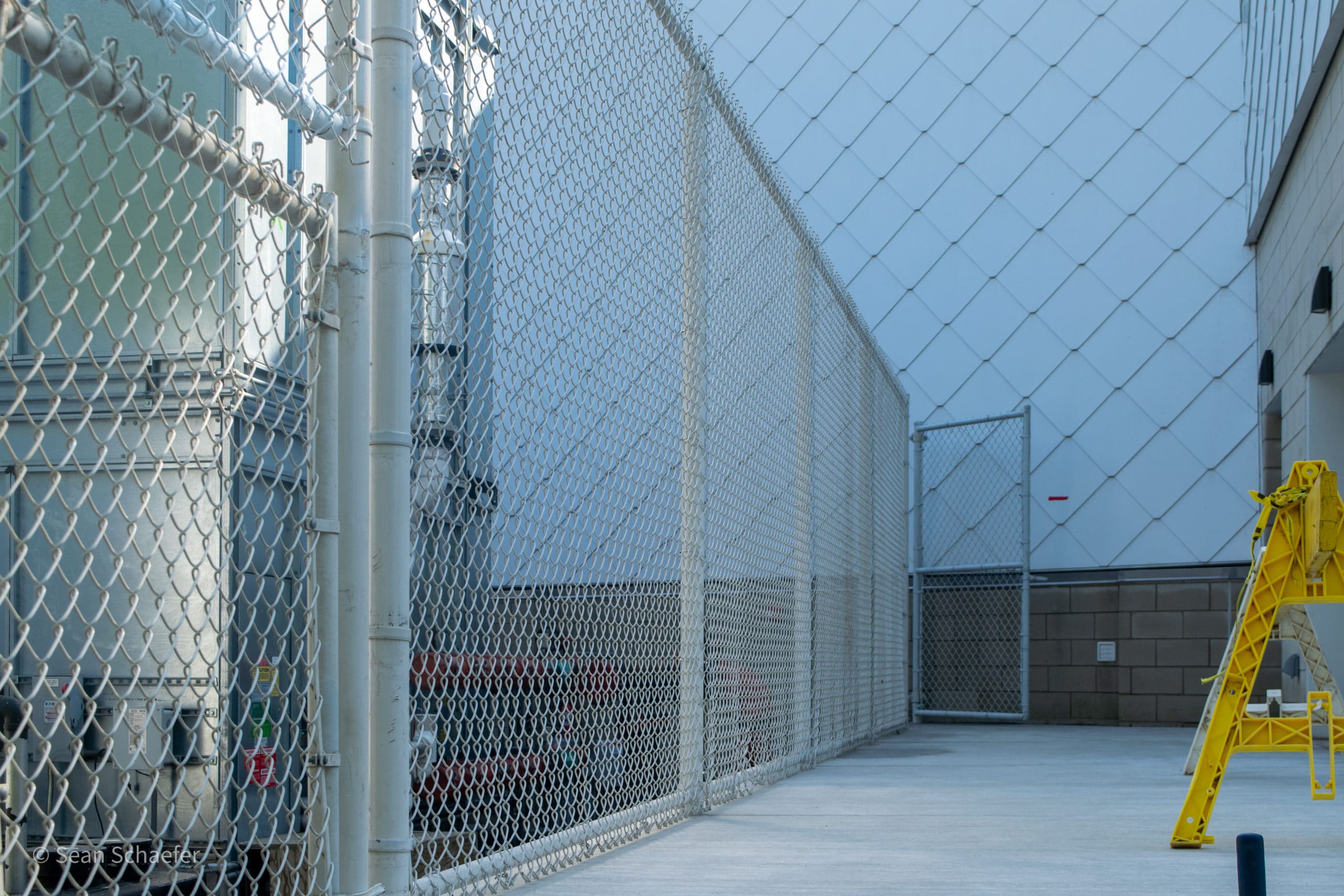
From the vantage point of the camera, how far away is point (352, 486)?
2.26 meters

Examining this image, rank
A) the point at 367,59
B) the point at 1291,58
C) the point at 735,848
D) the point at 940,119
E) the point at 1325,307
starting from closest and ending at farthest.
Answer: the point at 367,59 → the point at 735,848 → the point at 1325,307 → the point at 1291,58 → the point at 940,119

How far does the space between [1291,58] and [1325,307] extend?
207cm

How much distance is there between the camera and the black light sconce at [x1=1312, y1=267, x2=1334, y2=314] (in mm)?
7980

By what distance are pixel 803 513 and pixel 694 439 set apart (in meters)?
2.14

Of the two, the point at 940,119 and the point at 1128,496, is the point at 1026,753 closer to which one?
the point at 1128,496

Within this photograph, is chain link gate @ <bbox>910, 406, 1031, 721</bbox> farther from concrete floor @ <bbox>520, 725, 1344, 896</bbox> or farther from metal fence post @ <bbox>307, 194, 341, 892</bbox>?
metal fence post @ <bbox>307, 194, 341, 892</bbox>

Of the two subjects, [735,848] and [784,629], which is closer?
[735,848]

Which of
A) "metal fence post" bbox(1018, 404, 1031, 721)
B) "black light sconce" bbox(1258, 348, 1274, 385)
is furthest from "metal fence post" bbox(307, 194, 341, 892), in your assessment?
"black light sconce" bbox(1258, 348, 1274, 385)

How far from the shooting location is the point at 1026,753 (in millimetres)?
8211

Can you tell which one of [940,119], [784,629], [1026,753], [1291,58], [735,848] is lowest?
[1026,753]

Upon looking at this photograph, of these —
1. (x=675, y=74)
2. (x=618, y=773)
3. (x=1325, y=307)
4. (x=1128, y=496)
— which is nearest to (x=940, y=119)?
(x=1128, y=496)

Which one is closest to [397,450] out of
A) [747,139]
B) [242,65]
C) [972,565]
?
[242,65]

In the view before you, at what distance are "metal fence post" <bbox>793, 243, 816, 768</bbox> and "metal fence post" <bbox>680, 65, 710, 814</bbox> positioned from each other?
1897 mm

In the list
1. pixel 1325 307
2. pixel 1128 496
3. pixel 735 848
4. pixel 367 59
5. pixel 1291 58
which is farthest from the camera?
pixel 1128 496
